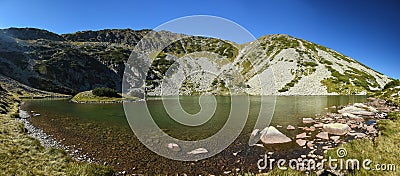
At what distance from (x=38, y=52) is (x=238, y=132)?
202 m

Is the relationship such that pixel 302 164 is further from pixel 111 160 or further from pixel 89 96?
pixel 89 96

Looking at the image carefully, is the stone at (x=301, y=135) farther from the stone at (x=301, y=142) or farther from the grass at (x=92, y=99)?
the grass at (x=92, y=99)

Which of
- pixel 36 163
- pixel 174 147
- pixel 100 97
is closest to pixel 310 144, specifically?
pixel 174 147

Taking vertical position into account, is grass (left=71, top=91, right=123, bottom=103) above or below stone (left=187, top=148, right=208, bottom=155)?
above

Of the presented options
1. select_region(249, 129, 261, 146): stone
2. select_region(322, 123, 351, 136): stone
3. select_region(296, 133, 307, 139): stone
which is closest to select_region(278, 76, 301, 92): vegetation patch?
select_region(322, 123, 351, 136): stone

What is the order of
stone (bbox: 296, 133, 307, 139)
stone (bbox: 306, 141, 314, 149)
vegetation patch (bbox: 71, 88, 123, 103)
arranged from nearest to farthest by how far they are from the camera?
1. stone (bbox: 306, 141, 314, 149)
2. stone (bbox: 296, 133, 307, 139)
3. vegetation patch (bbox: 71, 88, 123, 103)

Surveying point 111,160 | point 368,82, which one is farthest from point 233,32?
point 368,82

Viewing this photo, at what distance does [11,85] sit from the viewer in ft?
339

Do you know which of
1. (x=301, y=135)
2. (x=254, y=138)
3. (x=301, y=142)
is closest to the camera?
(x=301, y=142)

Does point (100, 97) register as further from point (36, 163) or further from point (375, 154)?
point (375, 154)

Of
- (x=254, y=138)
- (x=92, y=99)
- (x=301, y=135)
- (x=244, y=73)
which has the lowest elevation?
(x=254, y=138)

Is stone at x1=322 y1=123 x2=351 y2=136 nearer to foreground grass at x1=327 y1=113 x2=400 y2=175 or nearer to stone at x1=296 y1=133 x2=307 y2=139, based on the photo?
stone at x1=296 y1=133 x2=307 y2=139

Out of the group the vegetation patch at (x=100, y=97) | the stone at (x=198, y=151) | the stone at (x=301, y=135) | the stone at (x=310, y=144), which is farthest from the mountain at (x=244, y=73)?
the stone at (x=198, y=151)

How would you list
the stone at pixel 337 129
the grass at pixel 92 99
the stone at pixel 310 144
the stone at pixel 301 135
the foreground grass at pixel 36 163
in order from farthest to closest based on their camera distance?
the grass at pixel 92 99, the stone at pixel 337 129, the stone at pixel 301 135, the stone at pixel 310 144, the foreground grass at pixel 36 163
